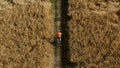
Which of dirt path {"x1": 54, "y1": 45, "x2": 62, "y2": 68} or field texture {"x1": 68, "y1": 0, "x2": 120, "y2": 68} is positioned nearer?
field texture {"x1": 68, "y1": 0, "x2": 120, "y2": 68}

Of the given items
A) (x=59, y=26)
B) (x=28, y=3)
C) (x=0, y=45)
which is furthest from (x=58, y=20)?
(x=0, y=45)

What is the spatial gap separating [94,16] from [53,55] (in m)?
2.42

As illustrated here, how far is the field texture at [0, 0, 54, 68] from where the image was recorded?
17844 mm

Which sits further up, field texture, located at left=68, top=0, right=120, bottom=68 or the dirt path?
field texture, located at left=68, top=0, right=120, bottom=68

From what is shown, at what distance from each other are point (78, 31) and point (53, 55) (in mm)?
1485

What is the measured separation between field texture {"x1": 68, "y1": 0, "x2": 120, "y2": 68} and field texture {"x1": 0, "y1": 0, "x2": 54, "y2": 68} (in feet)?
3.31

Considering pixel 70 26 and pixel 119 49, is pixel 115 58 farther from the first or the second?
pixel 70 26

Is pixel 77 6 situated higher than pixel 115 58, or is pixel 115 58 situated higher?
pixel 77 6

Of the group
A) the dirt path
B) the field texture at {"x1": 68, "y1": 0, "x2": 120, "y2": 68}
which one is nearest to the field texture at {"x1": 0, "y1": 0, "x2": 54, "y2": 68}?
the dirt path

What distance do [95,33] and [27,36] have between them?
9.58 ft

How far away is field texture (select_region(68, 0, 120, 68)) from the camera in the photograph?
17.5 meters

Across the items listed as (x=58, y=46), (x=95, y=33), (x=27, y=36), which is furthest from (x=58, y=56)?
(x=95, y=33)

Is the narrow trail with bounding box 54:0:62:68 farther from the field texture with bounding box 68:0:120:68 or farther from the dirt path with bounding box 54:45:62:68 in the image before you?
the field texture with bounding box 68:0:120:68

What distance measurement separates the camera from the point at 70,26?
18.0 metres
